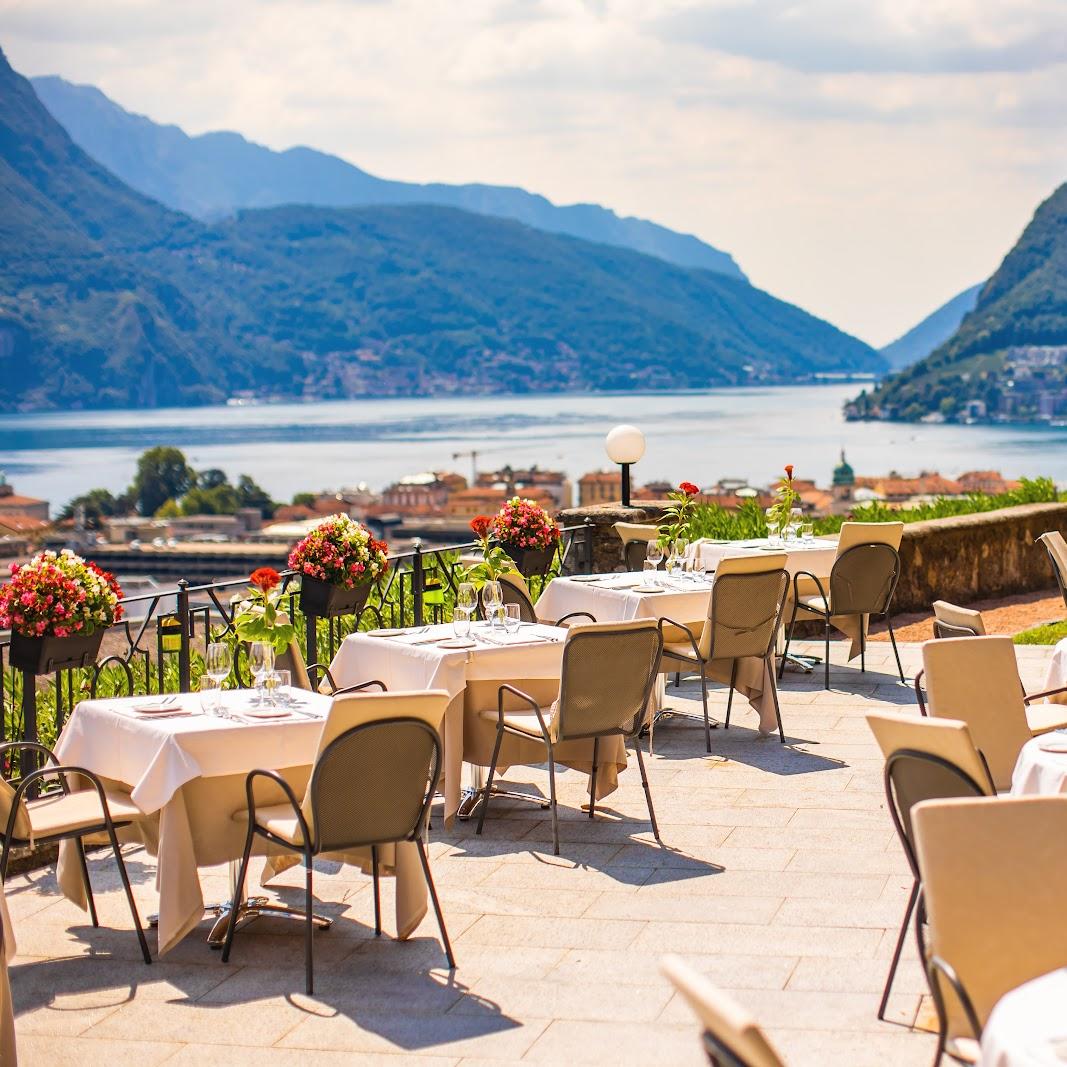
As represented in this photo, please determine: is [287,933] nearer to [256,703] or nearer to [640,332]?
[256,703]

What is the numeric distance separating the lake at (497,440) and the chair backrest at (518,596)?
59631 mm

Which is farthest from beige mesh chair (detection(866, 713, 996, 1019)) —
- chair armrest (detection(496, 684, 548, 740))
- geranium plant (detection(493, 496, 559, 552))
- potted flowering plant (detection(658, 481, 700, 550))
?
geranium plant (detection(493, 496, 559, 552))

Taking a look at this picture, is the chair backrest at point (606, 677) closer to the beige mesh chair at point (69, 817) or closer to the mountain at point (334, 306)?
the beige mesh chair at point (69, 817)

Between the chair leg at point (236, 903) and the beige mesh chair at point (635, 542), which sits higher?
the beige mesh chair at point (635, 542)

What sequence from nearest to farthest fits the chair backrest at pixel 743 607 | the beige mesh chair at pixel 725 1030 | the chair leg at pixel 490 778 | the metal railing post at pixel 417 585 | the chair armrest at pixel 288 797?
1. the beige mesh chair at pixel 725 1030
2. the chair armrest at pixel 288 797
3. the chair leg at pixel 490 778
4. the chair backrest at pixel 743 607
5. the metal railing post at pixel 417 585

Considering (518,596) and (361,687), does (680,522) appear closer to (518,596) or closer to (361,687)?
(518,596)

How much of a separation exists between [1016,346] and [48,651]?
102 meters

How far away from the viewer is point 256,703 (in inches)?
221

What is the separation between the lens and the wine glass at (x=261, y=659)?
554 cm

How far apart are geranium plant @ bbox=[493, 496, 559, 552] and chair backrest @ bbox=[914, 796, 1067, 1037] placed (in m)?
6.44

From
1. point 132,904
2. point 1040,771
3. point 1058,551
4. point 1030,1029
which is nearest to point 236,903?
point 132,904

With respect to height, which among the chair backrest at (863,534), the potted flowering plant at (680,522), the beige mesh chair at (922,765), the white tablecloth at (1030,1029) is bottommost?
the white tablecloth at (1030,1029)

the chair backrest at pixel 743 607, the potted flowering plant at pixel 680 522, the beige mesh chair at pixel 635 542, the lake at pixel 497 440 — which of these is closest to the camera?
the chair backrest at pixel 743 607

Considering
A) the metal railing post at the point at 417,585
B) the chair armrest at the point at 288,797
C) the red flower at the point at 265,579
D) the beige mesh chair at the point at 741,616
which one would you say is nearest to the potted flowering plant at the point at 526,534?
the metal railing post at the point at 417,585
